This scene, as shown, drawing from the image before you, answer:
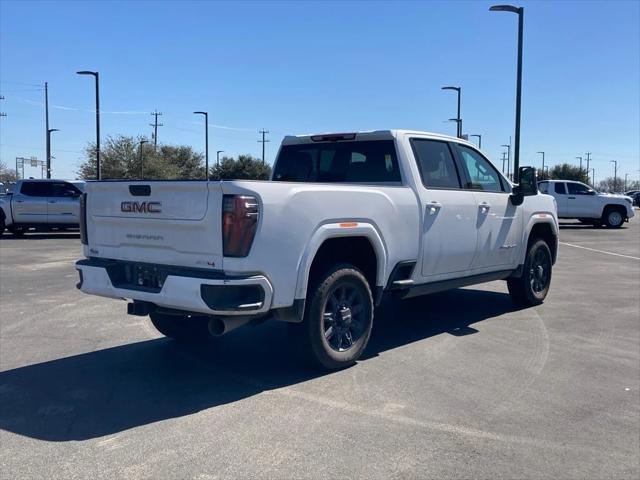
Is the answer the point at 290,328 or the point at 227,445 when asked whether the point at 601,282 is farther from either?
the point at 227,445

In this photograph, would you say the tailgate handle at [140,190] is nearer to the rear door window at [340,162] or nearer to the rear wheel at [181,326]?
the rear wheel at [181,326]

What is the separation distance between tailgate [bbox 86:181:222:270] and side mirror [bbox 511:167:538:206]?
4.58 meters

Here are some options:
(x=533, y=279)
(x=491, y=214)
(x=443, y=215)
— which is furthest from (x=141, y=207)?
(x=533, y=279)

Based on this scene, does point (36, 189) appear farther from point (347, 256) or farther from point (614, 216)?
point (614, 216)

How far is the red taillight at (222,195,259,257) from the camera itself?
458 centimetres

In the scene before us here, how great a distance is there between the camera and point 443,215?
658 centimetres

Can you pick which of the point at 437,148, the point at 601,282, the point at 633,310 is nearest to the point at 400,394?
the point at 437,148

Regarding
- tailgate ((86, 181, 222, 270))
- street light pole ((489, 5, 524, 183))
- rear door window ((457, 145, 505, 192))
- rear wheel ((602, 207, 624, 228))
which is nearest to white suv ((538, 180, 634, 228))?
rear wheel ((602, 207, 624, 228))

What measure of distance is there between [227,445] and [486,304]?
228 inches

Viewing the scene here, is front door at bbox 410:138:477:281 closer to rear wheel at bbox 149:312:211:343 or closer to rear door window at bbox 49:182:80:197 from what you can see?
rear wheel at bbox 149:312:211:343

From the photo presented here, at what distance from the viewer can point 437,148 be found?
23.1ft

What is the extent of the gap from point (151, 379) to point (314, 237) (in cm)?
187

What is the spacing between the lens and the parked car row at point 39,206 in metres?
21.1

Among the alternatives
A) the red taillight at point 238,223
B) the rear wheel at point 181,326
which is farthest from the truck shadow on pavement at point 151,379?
the red taillight at point 238,223
